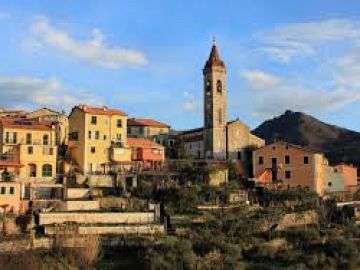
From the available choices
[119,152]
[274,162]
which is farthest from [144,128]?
[274,162]

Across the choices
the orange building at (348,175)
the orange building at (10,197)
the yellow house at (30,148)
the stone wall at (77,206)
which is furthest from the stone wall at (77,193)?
the orange building at (348,175)

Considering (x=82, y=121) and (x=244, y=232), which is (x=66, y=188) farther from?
(x=244, y=232)

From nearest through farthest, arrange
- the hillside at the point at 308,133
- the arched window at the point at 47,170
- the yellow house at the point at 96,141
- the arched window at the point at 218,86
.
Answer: the arched window at the point at 47,170
the yellow house at the point at 96,141
the arched window at the point at 218,86
the hillside at the point at 308,133

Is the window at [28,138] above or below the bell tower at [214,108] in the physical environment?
below

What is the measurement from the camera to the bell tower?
69.8m

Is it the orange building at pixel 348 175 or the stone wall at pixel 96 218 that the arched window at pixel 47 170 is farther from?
the orange building at pixel 348 175

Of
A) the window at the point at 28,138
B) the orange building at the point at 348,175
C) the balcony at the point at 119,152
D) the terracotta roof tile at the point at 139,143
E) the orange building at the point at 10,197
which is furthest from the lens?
the orange building at the point at 348,175

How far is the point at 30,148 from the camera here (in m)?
58.5

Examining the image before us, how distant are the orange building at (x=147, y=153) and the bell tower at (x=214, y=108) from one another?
556cm

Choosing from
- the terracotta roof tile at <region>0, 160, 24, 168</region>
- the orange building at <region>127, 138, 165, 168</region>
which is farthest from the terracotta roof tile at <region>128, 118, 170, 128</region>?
the terracotta roof tile at <region>0, 160, 24, 168</region>

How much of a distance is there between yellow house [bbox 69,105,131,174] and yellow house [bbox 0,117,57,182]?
7.48 ft

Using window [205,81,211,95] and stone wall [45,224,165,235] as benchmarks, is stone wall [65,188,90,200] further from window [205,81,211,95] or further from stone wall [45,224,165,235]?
window [205,81,211,95]

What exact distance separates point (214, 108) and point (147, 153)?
9090mm

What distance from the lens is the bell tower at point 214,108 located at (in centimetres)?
6975
